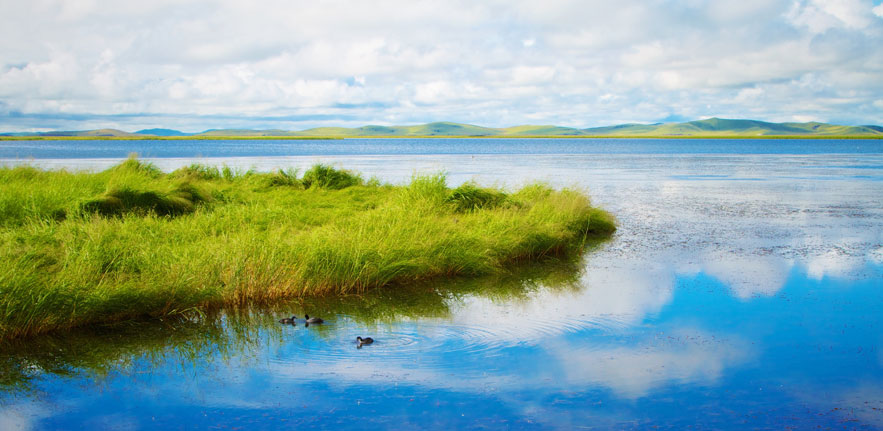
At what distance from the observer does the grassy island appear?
9516 millimetres

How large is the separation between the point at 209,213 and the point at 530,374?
10321 millimetres

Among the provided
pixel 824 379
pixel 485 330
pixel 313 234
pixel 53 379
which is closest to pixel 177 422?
pixel 53 379

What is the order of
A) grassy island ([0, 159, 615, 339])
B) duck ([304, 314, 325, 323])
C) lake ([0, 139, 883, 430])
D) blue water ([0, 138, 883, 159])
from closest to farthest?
lake ([0, 139, 883, 430])
grassy island ([0, 159, 615, 339])
duck ([304, 314, 325, 323])
blue water ([0, 138, 883, 159])

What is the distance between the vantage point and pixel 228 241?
1248cm

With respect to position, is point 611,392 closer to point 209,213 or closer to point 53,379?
point 53,379

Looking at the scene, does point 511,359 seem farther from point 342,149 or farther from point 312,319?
point 342,149

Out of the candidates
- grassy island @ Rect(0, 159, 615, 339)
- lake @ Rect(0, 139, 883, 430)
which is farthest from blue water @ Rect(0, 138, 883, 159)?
lake @ Rect(0, 139, 883, 430)

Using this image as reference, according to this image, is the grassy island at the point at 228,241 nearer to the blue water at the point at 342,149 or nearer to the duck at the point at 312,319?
the duck at the point at 312,319

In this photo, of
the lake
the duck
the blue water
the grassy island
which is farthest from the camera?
the blue water

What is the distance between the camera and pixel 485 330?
32.4ft

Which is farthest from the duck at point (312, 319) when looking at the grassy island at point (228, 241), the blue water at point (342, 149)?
the blue water at point (342, 149)

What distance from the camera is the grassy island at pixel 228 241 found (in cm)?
952

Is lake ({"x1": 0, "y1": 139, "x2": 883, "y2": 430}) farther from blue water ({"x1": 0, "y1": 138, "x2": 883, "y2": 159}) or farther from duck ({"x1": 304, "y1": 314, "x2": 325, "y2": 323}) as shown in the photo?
blue water ({"x1": 0, "y1": 138, "x2": 883, "y2": 159})

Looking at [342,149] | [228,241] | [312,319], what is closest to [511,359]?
[312,319]
